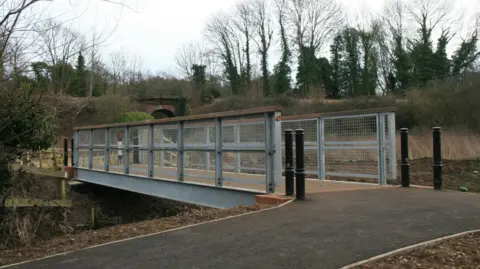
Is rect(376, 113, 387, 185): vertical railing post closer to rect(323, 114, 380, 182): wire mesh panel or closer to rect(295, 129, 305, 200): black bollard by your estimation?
rect(323, 114, 380, 182): wire mesh panel

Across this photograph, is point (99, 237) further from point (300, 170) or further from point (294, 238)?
point (300, 170)

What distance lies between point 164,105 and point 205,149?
150 ft

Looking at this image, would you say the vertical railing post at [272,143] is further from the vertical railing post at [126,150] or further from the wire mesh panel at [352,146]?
the vertical railing post at [126,150]

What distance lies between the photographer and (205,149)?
9219mm

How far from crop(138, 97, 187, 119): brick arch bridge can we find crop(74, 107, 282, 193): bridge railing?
39038mm

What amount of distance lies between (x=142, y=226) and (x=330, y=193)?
371 cm

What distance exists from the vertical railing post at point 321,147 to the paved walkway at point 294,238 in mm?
3513

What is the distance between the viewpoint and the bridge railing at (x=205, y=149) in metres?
7.57

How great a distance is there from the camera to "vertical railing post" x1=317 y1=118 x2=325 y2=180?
34.0 ft

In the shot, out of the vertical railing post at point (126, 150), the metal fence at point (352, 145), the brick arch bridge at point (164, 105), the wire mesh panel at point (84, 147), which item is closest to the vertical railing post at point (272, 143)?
the metal fence at point (352, 145)

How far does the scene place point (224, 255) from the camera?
4.28m

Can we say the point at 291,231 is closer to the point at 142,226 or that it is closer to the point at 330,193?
the point at 142,226

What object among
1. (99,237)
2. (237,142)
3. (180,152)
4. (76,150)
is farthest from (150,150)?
(76,150)

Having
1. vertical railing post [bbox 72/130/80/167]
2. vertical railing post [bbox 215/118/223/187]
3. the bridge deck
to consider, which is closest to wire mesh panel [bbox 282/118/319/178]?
the bridge deck
